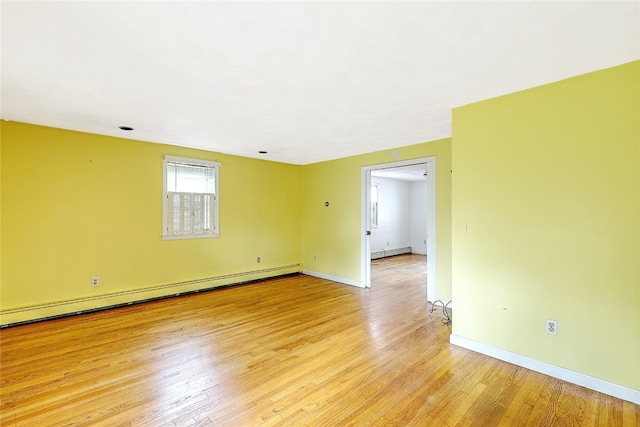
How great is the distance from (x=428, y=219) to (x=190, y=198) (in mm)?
3797

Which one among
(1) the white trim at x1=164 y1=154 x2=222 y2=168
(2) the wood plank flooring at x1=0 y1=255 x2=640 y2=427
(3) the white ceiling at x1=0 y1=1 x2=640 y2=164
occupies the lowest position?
(2) the wood plank flooring at x1=0 y1=255 x2=640 y2=427

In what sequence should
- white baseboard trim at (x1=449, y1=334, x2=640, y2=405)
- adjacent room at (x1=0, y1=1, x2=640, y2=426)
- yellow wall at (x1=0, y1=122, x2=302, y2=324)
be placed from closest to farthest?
adjacent room at (x1=0, y1=1, x2=640, y2=426), white baseboard trim at (x1=449, y1=334, x2=640, y2=405), yellow wall at (x1=0, y1=122, x2=302, y2=324)

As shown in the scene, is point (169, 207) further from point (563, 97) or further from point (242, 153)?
point (563, 97)

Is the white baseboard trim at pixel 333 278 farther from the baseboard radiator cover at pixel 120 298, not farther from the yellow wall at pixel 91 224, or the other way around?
the yellow wall at pixel 91 224

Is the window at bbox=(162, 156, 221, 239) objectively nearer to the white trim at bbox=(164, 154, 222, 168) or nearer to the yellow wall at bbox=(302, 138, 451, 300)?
the white trim at bbox=(164, 154, 222, 168)

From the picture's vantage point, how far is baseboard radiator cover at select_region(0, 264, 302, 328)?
132 inches

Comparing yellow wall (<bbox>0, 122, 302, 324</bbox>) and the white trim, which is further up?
the white trim

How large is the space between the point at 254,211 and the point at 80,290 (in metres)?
2.80

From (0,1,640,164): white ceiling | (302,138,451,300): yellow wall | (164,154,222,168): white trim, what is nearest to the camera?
(0,1,640,164): white ceiling

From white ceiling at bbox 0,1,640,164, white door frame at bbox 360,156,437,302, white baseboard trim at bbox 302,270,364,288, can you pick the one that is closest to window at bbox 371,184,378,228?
white baseboard trim at bbox 302,270,364,288

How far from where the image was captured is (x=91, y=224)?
3.83 metres

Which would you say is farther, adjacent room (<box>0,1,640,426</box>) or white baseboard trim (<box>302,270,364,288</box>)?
white baseboard trim (<box>302,270,364,288</box>)

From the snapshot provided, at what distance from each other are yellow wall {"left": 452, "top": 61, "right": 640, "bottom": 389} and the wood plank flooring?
341 millimetres

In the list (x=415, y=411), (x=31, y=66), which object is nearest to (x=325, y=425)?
(x=415, y=411)
